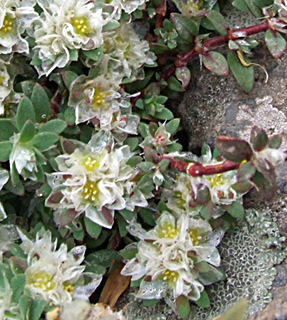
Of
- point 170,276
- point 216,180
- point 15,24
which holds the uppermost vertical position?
point 15,24

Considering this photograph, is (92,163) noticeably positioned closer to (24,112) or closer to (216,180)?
(24,112)

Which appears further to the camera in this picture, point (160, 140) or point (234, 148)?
point (160, 140)

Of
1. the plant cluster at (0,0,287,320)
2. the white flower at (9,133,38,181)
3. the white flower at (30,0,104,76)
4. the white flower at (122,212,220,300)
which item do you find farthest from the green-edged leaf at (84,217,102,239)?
the white flower at (30,0,104,76)

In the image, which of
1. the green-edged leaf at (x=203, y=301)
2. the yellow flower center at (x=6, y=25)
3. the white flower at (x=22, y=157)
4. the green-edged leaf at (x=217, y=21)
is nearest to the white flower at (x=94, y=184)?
the white flower at (x=22, y=157)

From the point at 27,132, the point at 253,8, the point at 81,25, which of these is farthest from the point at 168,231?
the point at 253,8

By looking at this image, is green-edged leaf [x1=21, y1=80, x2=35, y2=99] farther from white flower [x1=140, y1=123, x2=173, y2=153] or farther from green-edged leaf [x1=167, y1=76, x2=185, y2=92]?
green-edged leaf [x1=167, y1=76, x2=185, y2=92]

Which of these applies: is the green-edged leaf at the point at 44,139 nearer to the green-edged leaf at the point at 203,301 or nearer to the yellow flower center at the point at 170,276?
the yellow flower center at the point at 170,276
